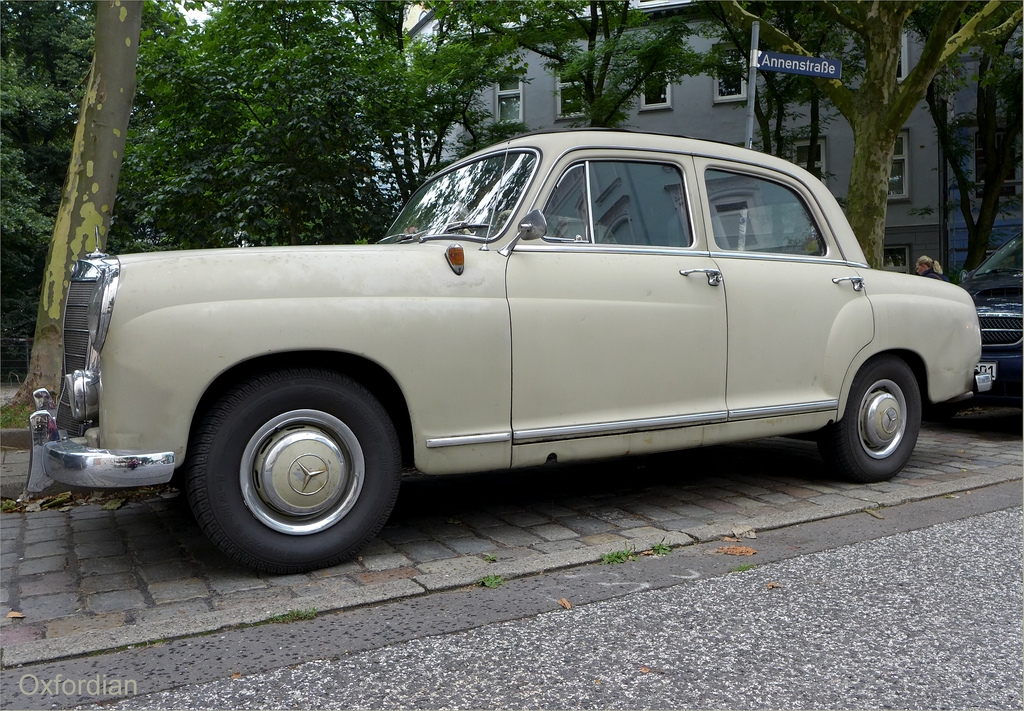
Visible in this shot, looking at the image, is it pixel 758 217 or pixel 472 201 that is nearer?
pixel 472 201

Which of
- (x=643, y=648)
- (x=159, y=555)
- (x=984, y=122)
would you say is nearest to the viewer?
(x=643, y=648)

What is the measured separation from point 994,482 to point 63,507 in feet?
18.3

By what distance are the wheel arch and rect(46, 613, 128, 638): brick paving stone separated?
742 millimetres

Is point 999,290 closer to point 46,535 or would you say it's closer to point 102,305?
point 102,305

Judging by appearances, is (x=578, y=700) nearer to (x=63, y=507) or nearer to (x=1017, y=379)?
(x=63, y=507)

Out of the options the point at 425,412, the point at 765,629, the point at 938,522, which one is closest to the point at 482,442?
the point at 425,412

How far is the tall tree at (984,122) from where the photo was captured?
21.0 metres

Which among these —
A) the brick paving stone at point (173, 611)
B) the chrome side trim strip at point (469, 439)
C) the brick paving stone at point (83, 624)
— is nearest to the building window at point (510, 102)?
the chrome side trim strip at point (469, 439)

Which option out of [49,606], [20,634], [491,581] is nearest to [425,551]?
[491,581]

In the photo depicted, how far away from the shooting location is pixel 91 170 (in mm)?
7391

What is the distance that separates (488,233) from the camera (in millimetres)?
4242

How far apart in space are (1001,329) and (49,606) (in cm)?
711

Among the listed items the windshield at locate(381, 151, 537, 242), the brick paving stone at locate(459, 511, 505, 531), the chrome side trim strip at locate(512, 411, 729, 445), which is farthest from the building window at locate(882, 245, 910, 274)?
the brick paving stone at locate(459, 511, 505, 531)

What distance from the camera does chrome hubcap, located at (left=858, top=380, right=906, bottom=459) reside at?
5.36 meters
